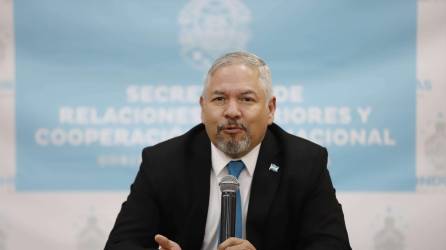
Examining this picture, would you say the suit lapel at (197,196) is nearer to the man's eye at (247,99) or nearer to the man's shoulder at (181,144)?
the man's shoulder at (181,144)

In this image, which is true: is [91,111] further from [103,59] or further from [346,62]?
[346,62]

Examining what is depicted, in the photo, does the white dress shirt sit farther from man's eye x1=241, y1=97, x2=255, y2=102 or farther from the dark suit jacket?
man's eye x1=241, y1=97, x2=255, y2=102

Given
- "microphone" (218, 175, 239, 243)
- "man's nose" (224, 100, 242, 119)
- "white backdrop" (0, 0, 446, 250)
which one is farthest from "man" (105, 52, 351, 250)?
"white backdrop" (0, 0, 446, 250)

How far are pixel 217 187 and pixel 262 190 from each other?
0.21m

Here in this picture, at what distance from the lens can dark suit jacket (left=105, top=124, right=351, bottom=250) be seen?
99.7 inches

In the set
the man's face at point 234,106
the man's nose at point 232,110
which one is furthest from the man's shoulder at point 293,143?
the man's nose at point 232,110

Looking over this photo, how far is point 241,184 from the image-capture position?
2.63 metres

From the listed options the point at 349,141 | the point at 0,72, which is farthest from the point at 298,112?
the point at 0,72

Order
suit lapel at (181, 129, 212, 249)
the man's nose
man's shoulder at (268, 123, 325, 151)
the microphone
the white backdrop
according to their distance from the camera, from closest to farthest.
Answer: the microphone
the man's nose
suit lapel at (181, 129, 212, 249)
man's shoulder at (268, 123, 325, 151)
the white backdrop

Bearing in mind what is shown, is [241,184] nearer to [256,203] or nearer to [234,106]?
[256,203]

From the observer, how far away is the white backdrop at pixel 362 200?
3857 mm

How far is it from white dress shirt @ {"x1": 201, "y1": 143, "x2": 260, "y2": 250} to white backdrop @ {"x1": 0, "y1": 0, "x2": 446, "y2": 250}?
1.39m

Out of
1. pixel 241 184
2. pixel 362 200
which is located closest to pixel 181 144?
pixel 241 184

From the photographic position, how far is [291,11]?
3887mm
